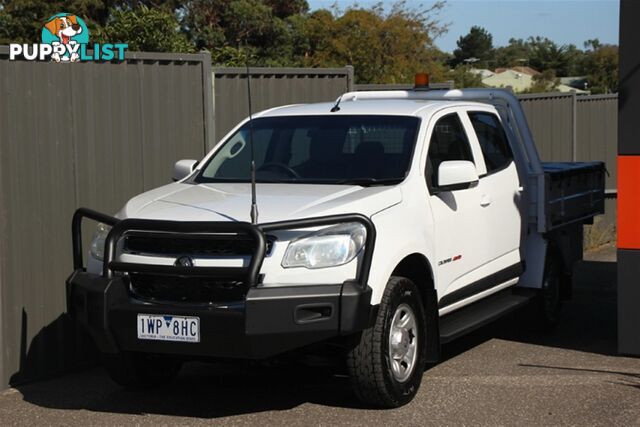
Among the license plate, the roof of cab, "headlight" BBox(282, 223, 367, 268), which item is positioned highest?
the roof of cab

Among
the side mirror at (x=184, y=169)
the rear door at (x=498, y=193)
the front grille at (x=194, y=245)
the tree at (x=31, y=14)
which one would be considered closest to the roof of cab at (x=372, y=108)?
the rear door at (x=498, y=193)

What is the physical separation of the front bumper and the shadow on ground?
792 mm

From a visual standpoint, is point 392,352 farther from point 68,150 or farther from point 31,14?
point 31,14

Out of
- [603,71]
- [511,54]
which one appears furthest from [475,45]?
[603,71]

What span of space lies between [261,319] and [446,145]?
8.49ft

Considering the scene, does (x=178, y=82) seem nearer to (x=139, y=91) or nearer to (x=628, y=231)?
(x=139, y=91)

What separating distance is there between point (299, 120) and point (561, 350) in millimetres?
2757

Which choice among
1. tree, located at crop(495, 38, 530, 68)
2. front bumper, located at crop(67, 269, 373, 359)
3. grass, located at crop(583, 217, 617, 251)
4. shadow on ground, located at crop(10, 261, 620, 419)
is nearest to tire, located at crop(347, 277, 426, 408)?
front bumper, located at crop(67, 269, 373, 359)

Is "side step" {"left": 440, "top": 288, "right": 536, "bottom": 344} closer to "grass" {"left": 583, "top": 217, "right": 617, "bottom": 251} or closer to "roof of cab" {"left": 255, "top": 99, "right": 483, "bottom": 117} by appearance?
"roof of cab" {"left": 255, "top": 99, "right": 483, "bottom": 117}

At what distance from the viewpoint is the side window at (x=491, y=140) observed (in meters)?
9.02

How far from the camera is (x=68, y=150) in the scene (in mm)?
8453

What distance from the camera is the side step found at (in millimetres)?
8062

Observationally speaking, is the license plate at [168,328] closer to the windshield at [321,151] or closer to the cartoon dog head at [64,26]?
the windshield at [321,151]

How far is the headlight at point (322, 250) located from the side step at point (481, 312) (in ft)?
4.67
